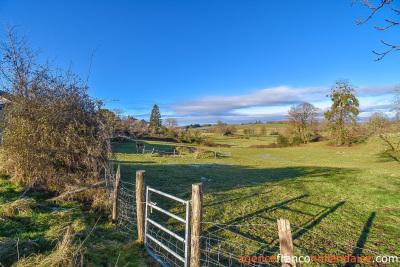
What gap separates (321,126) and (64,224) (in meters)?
45.1

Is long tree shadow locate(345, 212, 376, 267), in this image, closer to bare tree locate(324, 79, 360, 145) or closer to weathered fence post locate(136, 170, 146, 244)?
weathered fence post locate(136, 170, 146, 244)

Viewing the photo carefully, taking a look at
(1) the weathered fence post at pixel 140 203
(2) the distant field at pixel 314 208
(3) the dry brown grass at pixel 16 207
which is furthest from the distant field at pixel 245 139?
(3) the dry brown grass at pixel 16 207

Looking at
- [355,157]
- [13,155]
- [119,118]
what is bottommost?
[355,157]

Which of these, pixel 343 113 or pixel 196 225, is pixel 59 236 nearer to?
pixel 196 225

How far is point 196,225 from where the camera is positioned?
3086 mm

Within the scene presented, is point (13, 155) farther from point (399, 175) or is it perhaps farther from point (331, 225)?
point (399, 175)

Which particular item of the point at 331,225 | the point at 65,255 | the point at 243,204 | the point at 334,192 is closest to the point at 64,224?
the point at 65,255

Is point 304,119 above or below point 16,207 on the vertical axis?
above

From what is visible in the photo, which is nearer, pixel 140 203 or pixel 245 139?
pixel 140 203

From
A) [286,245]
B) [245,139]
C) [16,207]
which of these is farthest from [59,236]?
[245,139]

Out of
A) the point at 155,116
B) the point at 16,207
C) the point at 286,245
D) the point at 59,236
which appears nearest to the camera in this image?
the point at 286,245

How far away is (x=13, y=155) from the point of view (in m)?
6.43

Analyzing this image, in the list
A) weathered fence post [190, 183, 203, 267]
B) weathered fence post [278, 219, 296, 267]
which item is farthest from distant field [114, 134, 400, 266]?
weathered fence post [278, 219, 296, 267]

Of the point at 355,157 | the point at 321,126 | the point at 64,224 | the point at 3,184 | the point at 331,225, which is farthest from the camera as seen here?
the point at 321,126
